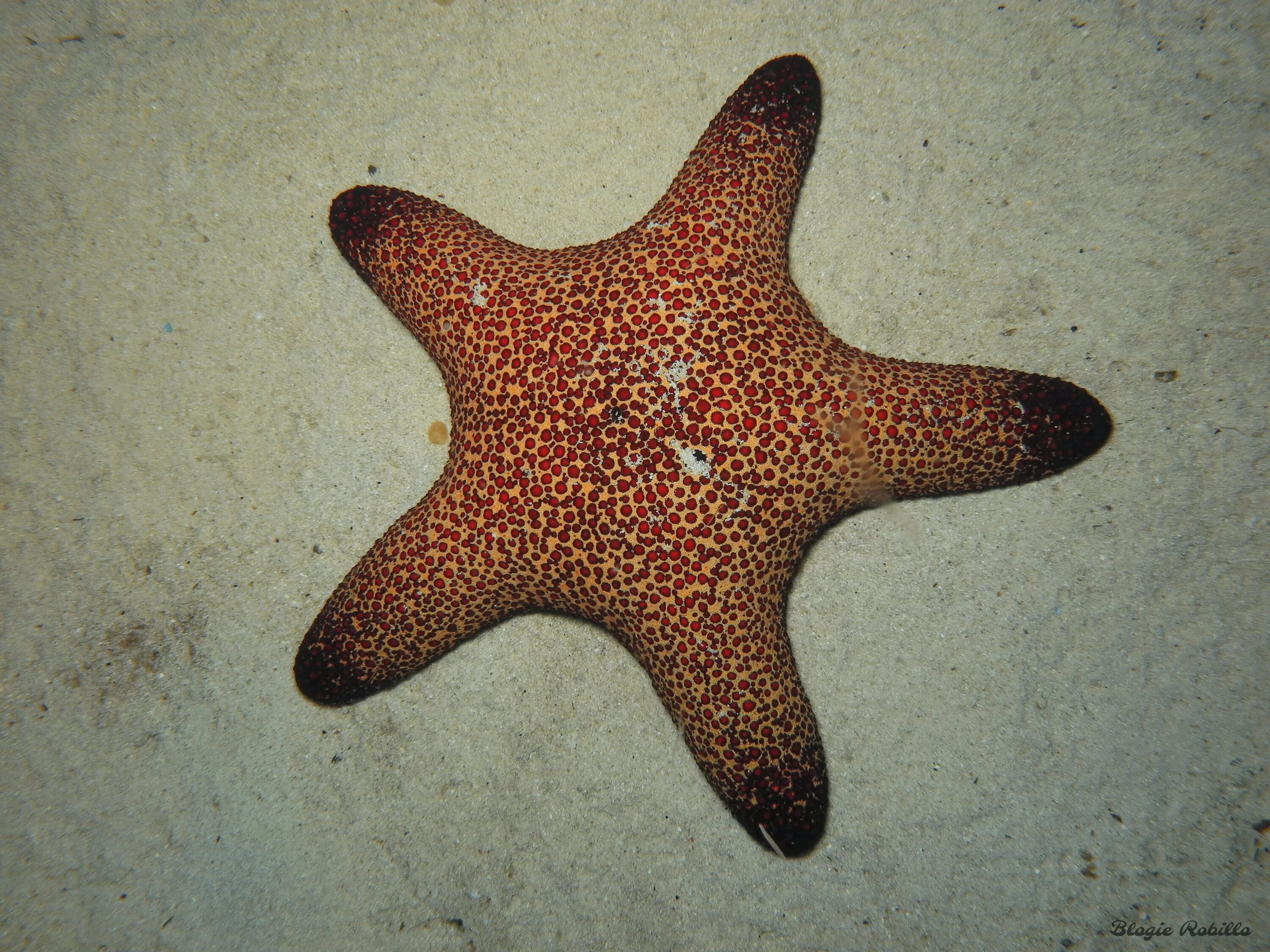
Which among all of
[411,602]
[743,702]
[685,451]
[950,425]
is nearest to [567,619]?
→ [411,602]

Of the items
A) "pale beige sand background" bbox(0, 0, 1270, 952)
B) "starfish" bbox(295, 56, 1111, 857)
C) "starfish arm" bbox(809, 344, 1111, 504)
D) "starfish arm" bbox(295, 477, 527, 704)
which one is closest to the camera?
"starfish" bbox(295, 56, 1111, 857)

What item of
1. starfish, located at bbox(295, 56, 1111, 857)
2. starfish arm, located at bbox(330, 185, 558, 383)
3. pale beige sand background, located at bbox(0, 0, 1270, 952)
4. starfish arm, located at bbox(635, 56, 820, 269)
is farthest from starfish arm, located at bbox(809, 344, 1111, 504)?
starfish arm, located at bbox(330, 185, 558, 383)

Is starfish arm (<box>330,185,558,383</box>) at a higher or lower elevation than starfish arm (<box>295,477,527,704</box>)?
higher

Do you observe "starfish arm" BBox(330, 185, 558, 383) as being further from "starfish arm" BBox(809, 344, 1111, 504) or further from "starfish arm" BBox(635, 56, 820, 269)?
"starfish arm" BBox(809, 344, 1111, 504)

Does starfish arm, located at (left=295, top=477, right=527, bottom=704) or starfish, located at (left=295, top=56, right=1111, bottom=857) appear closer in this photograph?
starfish, located at (left=295, top=56, right=1111, bottom=857)

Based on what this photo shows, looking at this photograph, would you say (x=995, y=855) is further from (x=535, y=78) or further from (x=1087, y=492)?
(x=535, y=78)

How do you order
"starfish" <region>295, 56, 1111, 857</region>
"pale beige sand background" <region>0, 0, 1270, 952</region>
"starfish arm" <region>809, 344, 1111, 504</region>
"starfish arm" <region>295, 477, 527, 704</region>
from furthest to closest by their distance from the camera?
"pale beige sand background" <region>0, 0, 1270, 952</region> < "starfish arm" <region>295, 477, 527, 704</region> < "starfish arm" <region>809, 344, 1111, 504</region> < "starfish" <region>295, 56, 1111, 857</region>
